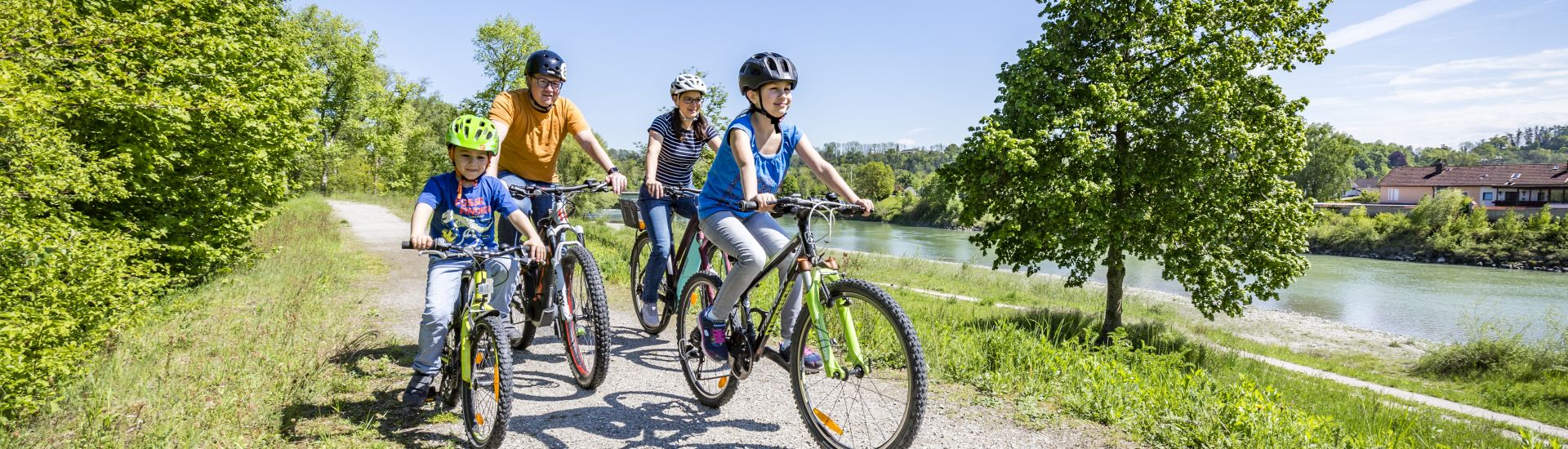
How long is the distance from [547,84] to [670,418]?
7.28 ft

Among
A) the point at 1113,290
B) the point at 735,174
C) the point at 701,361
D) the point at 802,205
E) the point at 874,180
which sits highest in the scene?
the point at 874,180

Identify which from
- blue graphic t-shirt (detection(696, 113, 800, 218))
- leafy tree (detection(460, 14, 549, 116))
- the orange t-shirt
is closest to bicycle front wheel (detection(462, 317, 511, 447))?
blue graphic t-shirt (detection(696, 113, 800, 218))

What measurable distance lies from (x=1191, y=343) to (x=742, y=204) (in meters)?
15.2

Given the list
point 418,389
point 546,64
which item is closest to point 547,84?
point 546,64

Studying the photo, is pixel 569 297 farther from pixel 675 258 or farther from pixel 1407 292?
pixel 1407 292

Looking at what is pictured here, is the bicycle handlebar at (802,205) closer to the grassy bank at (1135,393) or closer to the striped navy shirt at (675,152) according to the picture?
the grassy bank at (1135,393)

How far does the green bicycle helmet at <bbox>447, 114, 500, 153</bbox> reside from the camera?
3.58 m

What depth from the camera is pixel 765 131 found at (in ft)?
12.1

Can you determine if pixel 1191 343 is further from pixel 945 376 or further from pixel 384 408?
pixel 384 408

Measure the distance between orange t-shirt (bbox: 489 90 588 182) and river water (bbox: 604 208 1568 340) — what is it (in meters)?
15.1

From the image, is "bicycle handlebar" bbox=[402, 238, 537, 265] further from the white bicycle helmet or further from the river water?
the river water

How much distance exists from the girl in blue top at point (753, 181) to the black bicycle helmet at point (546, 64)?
143 cm

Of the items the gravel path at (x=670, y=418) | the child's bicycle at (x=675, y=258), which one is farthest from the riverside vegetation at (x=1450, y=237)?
the gravel path at (x=670, y=418)

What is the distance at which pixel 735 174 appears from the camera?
3.69 meters
